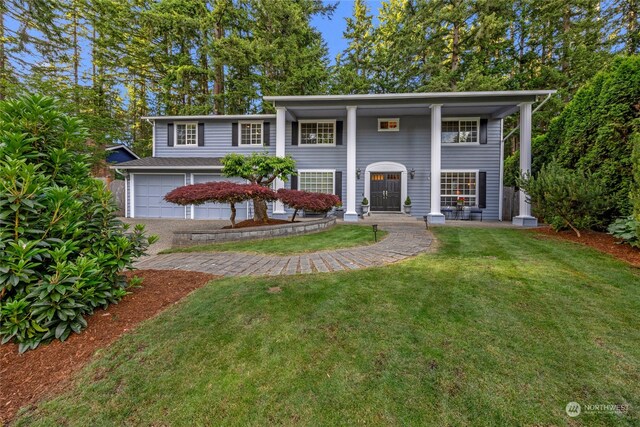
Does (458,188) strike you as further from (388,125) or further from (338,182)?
(338,182)

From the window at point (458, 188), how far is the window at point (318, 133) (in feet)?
17.5

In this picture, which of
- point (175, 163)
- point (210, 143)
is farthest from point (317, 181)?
point (175, 163)

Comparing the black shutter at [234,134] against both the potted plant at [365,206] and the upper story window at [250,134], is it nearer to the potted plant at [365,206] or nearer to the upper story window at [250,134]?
the upper story window at [250,134]

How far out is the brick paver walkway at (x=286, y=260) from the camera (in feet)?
14.0

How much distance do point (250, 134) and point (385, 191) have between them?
274 inches

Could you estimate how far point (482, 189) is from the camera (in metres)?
11.5

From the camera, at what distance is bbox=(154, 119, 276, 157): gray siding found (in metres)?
12.8

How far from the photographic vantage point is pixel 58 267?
6.88ft

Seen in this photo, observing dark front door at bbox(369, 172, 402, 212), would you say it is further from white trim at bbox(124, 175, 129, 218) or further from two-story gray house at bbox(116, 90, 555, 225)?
white trim at bbox(124, 175, 129, 218)

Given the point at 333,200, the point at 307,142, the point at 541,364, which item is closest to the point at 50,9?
the point at 307,142

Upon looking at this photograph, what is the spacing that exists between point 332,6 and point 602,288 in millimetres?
22273

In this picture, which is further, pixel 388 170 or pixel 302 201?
pixel 388 170

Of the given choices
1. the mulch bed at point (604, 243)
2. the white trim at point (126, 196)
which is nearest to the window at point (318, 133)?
the white trim at point (126, 196)

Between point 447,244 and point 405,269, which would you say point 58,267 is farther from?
point 447,244
